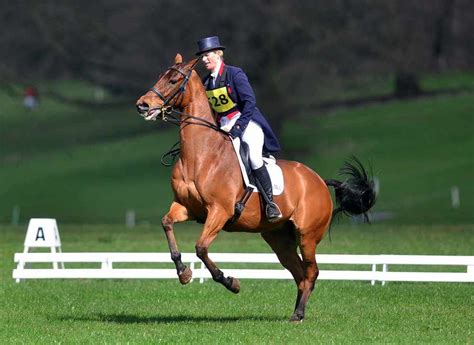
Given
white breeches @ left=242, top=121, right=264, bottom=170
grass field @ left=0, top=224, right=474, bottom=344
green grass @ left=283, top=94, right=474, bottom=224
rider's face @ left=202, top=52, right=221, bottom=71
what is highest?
Result: rider's face @ left=202, top=52, right=221, bottom=71

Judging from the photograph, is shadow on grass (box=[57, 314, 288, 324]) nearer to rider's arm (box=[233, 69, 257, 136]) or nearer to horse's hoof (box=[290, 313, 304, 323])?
horse's hoof (box=[290, 313, 304, 323])

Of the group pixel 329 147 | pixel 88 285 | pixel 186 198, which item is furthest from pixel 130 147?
pixel 186 198

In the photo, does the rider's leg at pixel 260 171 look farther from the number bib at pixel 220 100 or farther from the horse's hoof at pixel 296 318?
the horse's hoof at pixel 296 318

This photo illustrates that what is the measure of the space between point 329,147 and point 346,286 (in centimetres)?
3727

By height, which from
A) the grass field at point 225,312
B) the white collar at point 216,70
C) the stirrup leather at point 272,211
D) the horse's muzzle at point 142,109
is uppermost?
the white collar at point 216,70

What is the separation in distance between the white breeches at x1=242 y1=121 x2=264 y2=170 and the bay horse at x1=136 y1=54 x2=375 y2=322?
20 centimetres

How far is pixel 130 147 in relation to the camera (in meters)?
60.8

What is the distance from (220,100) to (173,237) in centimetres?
170

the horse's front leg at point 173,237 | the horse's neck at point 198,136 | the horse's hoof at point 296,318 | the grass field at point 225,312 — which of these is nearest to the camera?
the grass field at point 225,312

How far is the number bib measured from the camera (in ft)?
43.1

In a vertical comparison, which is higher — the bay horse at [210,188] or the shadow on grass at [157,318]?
the bay horse at [210,188]

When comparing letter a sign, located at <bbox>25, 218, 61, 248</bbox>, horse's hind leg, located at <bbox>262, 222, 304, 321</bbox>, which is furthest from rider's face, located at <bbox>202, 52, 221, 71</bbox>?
letter a sign, located at <bbox>25, 218, 61, 248</bbox>

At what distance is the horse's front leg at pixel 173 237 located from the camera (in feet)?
40.4

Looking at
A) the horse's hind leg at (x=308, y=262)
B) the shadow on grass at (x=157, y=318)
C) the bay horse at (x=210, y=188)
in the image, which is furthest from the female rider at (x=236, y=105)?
the shadow on grass at (x=157, y=318)
